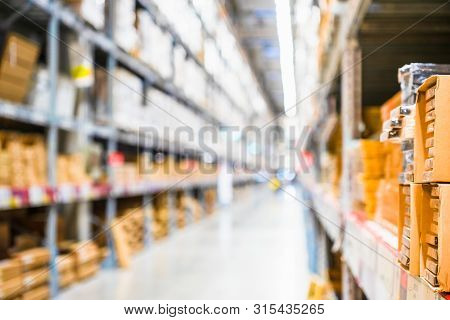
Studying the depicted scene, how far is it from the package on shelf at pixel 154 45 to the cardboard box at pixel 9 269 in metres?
2.53

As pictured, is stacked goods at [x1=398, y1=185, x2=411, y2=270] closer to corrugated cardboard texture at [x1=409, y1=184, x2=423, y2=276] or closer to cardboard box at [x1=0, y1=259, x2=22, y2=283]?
corrugated cardboard texture at [x1=409, y1=184, x2=423, y2=276]

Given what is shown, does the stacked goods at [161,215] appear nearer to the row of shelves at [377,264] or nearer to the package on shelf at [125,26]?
the package on shelf at [125,26]

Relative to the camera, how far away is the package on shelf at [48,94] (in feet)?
10.4

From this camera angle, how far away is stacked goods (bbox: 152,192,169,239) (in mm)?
6122

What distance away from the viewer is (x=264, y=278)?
371 centimetres

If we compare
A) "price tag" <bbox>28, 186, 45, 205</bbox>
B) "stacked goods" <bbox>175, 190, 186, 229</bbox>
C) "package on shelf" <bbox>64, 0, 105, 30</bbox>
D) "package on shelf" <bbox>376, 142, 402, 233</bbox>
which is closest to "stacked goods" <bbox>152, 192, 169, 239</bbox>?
"stacked goods" <bbox>175, 190, 186, 229</bbox>

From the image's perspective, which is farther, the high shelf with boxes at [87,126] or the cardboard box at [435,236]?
the high shelf with boxes at [87,126]

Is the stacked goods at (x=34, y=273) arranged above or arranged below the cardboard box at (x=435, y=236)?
below

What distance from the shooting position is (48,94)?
3.27 m

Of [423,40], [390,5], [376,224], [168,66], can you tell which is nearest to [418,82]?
[376,224]

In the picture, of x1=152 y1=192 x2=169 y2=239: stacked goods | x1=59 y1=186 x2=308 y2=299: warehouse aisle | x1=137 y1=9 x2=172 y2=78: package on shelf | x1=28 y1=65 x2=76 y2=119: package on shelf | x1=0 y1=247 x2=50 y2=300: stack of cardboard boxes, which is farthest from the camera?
x1=152 y1=192 x2=169 y2=239: stacked goods

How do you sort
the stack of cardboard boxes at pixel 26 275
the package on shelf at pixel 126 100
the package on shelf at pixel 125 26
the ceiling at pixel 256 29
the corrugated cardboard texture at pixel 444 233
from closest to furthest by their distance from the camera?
the corrugated cardboard texture at pixel 444 233
the stack of cardboard boxes at pixel 26 275
the package on shelf at pixel 125 26
the package on shelf at pixel 126 100
the ceiling at pixel 256 29

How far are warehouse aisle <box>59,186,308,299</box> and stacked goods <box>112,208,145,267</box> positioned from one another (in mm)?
114

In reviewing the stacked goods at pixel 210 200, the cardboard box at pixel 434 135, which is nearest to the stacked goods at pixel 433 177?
the cardboard box at pixel 434 135
